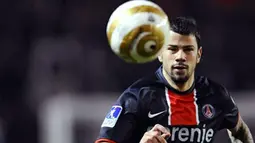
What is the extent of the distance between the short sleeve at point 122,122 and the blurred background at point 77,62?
393 centimetres

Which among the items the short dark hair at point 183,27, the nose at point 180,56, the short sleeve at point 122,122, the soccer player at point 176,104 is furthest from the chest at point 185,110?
the short dark hair at point 183,27

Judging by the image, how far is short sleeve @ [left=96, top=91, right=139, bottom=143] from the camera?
517cm

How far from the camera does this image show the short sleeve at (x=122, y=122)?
517cm

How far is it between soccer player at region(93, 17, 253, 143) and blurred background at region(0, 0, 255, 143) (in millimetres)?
3684

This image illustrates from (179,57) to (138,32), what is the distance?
501 mm

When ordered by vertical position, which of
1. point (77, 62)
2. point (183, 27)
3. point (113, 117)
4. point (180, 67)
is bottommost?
point (77, 62)

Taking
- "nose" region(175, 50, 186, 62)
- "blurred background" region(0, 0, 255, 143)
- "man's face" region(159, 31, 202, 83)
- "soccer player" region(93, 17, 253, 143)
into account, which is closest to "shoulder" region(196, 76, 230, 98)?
"soccer player" region(93, 17, 253, 143)

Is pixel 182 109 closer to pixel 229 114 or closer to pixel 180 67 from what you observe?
pixel 180 67

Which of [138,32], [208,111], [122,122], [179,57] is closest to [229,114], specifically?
[208,111]

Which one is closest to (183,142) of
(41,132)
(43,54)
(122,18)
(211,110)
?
(211,110)

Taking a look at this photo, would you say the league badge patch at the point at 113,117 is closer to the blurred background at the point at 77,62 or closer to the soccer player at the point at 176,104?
the soccer player at the point at 176,104

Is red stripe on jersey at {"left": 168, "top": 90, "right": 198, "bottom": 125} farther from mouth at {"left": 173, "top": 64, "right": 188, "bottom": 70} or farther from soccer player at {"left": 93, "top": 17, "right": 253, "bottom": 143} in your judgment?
mouth at {"left": 173, "top": 64, "right": 188, "bottom": 70}

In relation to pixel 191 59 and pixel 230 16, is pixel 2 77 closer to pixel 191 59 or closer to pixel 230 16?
pixel 230 16

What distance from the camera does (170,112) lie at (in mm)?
5355
